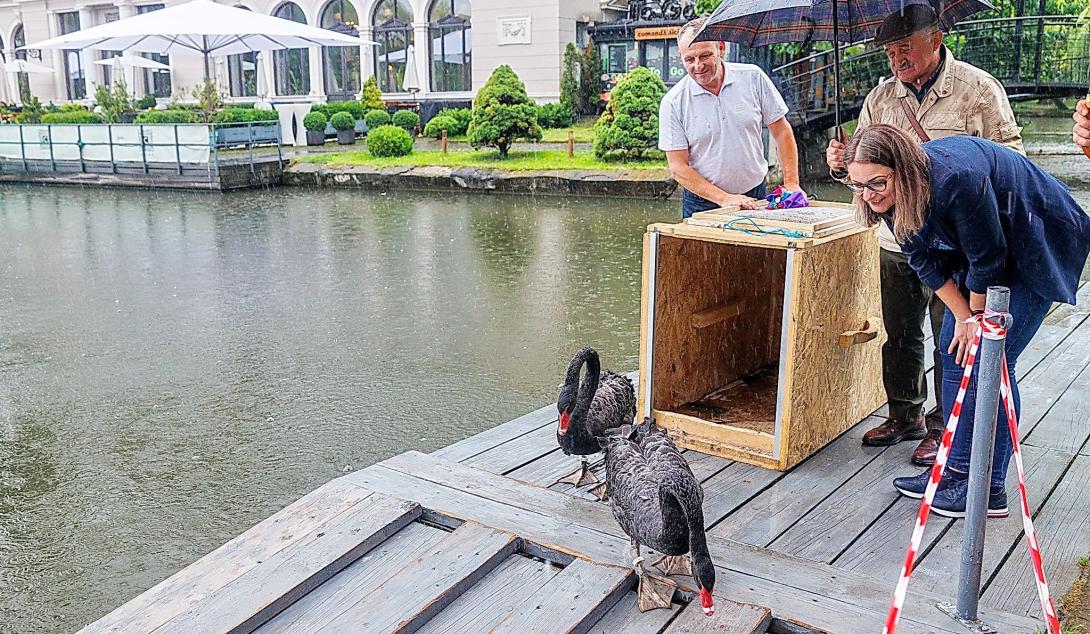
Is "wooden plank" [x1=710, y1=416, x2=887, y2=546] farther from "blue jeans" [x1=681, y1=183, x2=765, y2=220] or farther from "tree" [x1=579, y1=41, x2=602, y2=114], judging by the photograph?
"tree" [x1=579, y1=41, x2=602, y2=114]

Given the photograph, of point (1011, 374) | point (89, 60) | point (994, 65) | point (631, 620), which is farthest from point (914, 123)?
point (89, 60)

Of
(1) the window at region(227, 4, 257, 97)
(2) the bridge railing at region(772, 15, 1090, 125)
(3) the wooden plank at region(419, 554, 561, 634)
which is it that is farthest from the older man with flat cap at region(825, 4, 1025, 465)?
(1) the window at region(227, 4, 257, 97)

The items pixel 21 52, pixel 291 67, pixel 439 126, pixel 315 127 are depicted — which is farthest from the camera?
pixel 21 52

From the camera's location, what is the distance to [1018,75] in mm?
15719

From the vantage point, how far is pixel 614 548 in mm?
3439

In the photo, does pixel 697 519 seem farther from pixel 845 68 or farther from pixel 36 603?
pixel 845 68

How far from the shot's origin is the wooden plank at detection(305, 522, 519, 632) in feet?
9.89

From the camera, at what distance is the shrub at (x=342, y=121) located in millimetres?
24266

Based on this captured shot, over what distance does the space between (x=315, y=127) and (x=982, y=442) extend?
23.1 meters

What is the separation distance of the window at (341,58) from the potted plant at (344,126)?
26.9ft

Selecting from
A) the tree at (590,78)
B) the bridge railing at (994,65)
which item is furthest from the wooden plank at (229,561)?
the tree at (590,78)

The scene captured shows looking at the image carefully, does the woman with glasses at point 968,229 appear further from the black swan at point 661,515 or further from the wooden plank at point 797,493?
the black swan at point 661,515

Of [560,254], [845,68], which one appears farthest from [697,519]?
[845,68]

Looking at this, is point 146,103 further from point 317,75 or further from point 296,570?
point 296,570
